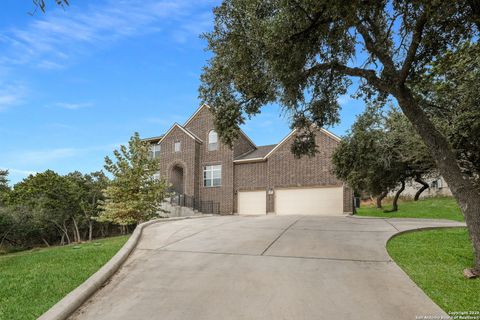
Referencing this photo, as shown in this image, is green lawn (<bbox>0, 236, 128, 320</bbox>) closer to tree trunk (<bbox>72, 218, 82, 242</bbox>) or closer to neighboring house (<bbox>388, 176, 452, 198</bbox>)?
tree trunk (<bbox>72, 218, 82, 242</bbox>)

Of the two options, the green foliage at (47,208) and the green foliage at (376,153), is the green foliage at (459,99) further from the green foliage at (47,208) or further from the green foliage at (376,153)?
the green foliage at (47,208)

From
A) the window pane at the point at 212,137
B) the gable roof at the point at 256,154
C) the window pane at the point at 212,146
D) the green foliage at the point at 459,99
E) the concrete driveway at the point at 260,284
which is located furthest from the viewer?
the window pane at the point at 212,137

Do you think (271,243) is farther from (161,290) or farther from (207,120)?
(207,120)

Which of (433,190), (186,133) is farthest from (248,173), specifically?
(433,190)

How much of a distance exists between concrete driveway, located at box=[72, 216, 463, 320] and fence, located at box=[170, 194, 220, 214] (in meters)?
18.4

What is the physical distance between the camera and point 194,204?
28.0 metres

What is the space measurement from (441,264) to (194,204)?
895 inches

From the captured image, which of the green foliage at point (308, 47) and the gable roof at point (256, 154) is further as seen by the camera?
the gable roof at point (256, 154)

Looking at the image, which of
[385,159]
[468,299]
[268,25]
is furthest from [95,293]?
[385,159]

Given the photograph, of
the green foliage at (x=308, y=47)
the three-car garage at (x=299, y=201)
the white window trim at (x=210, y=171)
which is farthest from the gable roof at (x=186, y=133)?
the green foliage at (x=308, y=47)

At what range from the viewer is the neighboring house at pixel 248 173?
24.0 m

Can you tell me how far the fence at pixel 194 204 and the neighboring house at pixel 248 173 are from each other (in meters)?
0.28

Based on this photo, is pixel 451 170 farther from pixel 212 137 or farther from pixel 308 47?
pixel 212 137

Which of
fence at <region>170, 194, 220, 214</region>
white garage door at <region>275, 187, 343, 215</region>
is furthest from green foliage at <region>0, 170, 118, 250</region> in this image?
white garage door at <region>275, 187, 343, 215</region>
